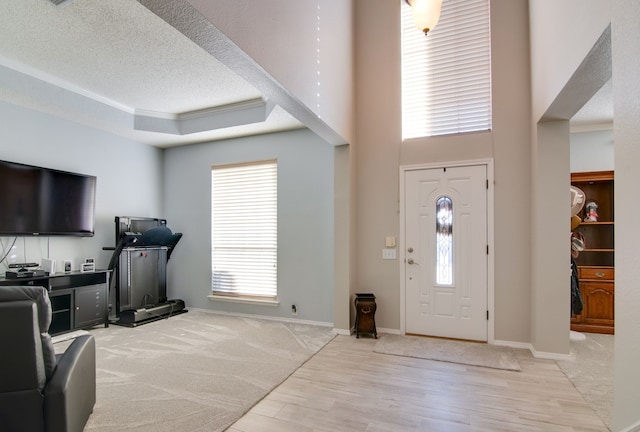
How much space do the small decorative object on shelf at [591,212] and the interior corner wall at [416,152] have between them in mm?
1737

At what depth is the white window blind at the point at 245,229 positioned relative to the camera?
520 cm

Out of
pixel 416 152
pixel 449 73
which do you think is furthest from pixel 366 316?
pixel 449 73

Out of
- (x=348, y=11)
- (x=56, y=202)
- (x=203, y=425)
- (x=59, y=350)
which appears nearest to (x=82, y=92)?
(x=56, y=202)

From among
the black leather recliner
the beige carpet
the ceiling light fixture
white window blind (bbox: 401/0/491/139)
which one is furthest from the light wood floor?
the ceiling light fixture

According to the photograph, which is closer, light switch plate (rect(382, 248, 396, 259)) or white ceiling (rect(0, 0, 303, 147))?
white ceiling (rect(0, 0, 303, 147))

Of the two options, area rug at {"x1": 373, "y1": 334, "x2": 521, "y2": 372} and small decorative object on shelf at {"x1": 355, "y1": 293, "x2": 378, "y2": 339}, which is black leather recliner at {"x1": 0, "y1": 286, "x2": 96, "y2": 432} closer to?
area rug at {"x1": 373, "y1": 334, "x2": 521, "y2": 372}

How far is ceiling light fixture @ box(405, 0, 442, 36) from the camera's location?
2719 millimetres

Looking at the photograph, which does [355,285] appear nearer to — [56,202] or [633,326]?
[633,326]

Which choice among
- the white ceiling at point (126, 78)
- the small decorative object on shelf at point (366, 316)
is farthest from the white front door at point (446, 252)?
the white ceiling at point (126, 78)

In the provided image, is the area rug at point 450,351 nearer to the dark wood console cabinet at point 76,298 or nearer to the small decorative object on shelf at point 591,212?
the small decorative object on shelf at point 591,212

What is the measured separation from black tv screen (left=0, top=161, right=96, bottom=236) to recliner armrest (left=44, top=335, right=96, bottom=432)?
2.60 metres

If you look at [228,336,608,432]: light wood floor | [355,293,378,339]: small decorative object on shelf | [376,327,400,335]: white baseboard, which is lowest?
[376,327,400,335]: white baseboard

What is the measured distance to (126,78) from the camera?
4.00 meters

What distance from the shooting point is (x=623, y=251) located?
1.68m
